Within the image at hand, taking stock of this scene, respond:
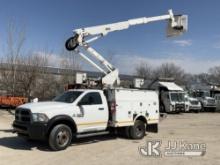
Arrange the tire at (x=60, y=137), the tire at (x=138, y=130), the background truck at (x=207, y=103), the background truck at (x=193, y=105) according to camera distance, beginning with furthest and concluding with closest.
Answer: the background truck at (x=207, y=103), the background truck at (x=193, y=105), the tire at (x=138, y=130), the tire at (x=60, y=137)

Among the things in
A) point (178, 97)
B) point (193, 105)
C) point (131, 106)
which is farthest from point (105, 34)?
point (193, 105)

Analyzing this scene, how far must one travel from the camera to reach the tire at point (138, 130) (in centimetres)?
1281

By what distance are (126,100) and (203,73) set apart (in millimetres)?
95353

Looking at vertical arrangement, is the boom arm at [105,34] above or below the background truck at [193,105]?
above

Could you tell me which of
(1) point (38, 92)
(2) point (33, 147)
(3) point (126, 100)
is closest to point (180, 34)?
(3) point (126, 100)

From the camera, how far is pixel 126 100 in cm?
1255

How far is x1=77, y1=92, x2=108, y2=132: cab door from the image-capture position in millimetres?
11156

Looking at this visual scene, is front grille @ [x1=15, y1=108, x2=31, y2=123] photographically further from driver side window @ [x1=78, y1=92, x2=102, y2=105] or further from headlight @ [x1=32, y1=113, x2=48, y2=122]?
driver side window @ [x1=78, y1=92, x2=102, y2=105]

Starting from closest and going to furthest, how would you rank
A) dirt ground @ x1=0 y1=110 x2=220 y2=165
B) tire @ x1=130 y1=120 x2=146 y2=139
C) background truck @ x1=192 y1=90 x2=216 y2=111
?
dirt ground @ x1=0 y1=110 x2=220 y2=165
tire @ x1=130 y1=120 x2=146 y2=139
background truck @ x1=192 y1=90 x2=216 y2=111

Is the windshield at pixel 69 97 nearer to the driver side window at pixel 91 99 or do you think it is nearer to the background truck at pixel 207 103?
the driver side window at pixel 91 99

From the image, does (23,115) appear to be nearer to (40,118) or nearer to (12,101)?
(40,118)

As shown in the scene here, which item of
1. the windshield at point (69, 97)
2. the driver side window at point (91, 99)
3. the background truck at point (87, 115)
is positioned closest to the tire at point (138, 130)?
the background truck at point (87, 115)

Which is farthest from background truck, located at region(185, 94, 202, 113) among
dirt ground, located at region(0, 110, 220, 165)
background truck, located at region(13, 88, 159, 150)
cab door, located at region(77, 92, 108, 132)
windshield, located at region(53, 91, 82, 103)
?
windshield, located at region(53, 91, 82, 103)

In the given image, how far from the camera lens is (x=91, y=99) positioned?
38.5ft
